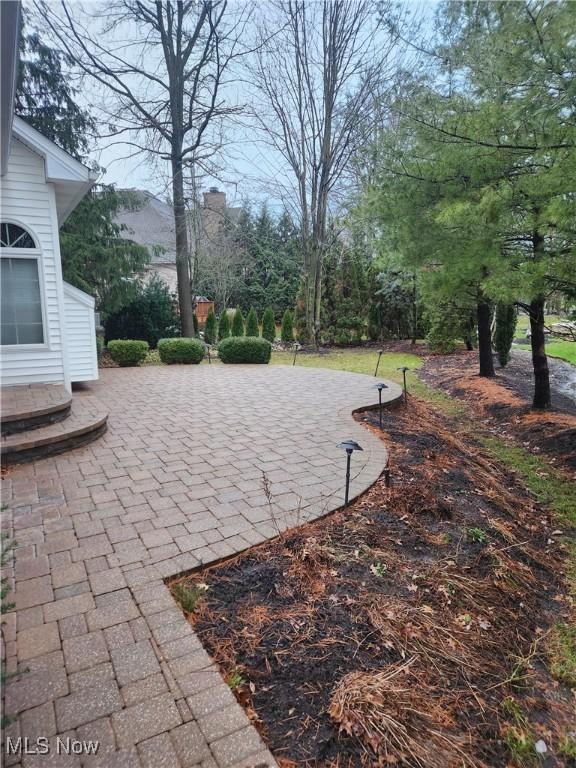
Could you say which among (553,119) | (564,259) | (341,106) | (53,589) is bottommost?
(53,589)

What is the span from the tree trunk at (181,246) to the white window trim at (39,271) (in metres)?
7.39

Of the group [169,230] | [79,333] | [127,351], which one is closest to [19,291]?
[79,333]

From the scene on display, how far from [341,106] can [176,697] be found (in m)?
15.4

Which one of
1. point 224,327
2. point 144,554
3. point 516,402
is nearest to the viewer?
point 144,554

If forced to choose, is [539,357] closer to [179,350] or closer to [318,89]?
[179,350]

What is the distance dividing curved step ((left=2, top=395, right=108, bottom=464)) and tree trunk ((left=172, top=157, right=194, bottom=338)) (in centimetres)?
845

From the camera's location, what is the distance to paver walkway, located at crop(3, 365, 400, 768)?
153cm

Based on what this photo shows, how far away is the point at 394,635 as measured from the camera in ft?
6.81

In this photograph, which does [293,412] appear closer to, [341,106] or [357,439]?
[357,439]

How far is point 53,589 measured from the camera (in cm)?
225

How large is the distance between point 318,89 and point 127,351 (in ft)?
33.0

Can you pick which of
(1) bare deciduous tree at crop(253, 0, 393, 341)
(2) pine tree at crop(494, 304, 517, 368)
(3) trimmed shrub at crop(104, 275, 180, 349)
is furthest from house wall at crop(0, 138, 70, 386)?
(1) bare deciduous tree at crop(253, 0, 393, 341)

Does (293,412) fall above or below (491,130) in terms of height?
below

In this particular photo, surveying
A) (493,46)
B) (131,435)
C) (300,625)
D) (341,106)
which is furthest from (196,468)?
(341,106)
